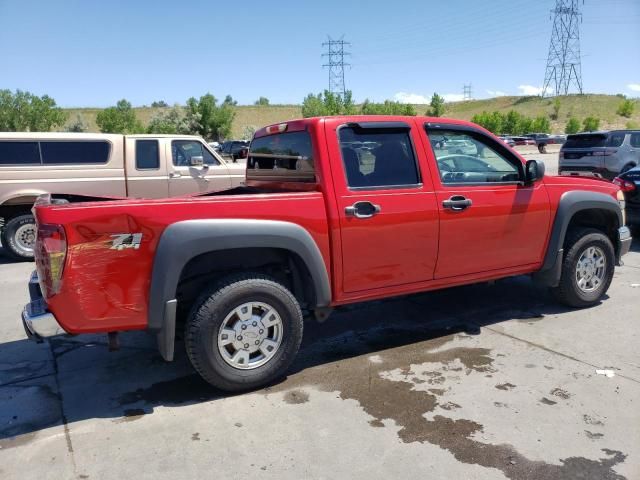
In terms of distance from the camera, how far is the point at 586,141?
14.9 meters

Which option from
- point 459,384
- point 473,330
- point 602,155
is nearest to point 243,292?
point 459,384

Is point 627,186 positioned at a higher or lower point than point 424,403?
higher

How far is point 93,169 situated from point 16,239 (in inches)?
64.3

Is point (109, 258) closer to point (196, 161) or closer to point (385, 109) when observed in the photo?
point (196, 161)

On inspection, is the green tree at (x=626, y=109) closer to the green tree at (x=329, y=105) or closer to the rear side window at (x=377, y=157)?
the green tree at (x=329, y=105)

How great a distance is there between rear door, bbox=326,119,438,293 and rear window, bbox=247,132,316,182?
261 mm

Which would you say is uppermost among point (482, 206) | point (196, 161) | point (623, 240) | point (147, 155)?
point (147, 155)

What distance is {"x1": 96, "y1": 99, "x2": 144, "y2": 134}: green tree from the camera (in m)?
60.3

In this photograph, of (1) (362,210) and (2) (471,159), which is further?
(2) (471,159)

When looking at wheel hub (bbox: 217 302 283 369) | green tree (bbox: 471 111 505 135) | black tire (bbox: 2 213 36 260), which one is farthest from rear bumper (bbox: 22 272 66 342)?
green tree (bbox: 471 111 505 135)

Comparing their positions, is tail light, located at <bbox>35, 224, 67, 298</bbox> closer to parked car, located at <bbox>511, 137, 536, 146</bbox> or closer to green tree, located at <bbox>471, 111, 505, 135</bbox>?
parked car, located at <bbox>511, 137, 536, 146</bbox>

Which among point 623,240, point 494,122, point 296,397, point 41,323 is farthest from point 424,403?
point 494,122

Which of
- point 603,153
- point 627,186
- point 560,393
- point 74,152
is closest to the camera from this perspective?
point 560,393

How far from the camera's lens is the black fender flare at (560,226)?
4.98 m
